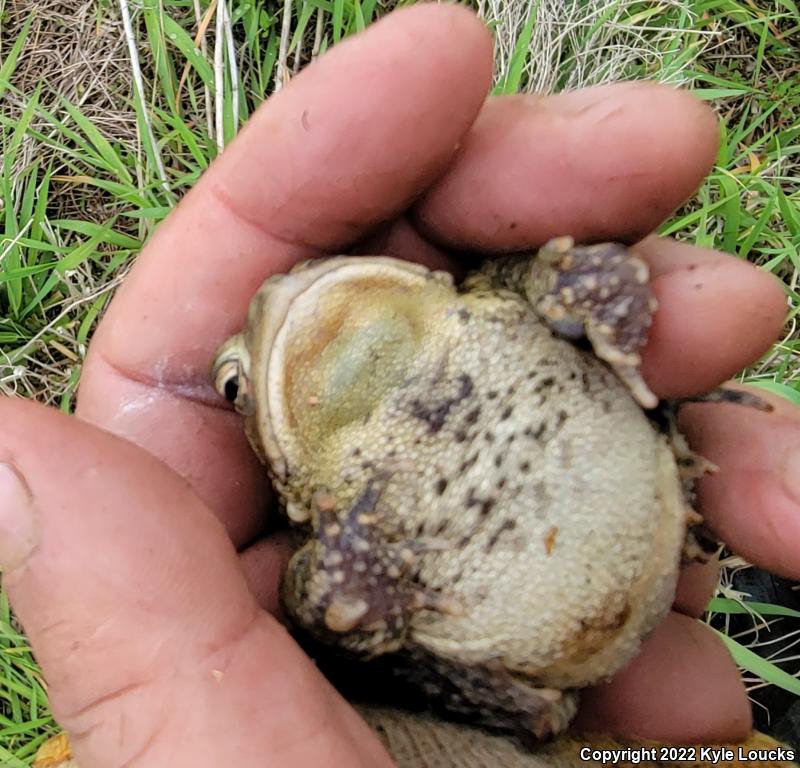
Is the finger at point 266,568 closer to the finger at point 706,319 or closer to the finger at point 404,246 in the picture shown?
the finger at point 404,246

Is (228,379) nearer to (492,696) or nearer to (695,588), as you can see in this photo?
(492,696)

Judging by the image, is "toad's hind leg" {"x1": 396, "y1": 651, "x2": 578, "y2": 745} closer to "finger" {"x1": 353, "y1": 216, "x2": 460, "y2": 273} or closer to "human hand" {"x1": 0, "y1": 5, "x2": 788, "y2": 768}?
"human hand" {"x1": 0, "y1": 5, "x2": 788, "y2": 768}

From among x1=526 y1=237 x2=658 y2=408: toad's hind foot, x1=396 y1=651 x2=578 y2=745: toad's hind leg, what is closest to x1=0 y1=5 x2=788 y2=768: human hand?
x1=526 y1=237 x2=658 y2=408: toad's hind foot

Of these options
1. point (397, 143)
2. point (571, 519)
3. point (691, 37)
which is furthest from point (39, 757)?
point (691, 37)

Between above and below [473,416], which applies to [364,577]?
below

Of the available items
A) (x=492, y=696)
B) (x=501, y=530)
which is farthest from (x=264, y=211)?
(x=492, y=696)

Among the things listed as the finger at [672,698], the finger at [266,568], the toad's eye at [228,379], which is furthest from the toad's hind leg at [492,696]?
the toad's eye at [228,379]

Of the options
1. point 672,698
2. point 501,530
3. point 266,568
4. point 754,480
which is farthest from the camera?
point 672,698
